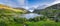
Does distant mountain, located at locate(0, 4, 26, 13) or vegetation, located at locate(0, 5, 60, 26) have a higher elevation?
distant mountain, located at locate(0, 4, 26, 13)

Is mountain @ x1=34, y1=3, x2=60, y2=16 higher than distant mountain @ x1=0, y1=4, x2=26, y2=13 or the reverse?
the reverse

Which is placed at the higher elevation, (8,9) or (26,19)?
(8,9)

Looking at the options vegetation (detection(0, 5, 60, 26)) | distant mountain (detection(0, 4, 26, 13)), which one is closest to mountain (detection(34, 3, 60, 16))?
vegetation (detection(0, 5, 60, 26))

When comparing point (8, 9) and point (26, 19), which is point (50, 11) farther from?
point (8, 9)

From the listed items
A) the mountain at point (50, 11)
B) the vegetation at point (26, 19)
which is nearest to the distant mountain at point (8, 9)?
the vegetation at point (26, 19)

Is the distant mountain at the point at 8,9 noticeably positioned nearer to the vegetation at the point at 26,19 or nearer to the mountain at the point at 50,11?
the vegetation at the point at 26,19

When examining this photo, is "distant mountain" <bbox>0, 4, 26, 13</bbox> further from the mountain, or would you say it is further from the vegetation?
the mountain

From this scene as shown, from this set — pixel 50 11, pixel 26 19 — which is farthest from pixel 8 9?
pixel 50 11

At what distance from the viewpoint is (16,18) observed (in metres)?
1.91

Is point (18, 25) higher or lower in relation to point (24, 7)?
lower

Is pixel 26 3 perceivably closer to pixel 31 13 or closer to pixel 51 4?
pixel 31 13

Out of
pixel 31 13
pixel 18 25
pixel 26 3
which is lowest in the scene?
pixel 18 25

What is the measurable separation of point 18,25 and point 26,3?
28 centimetres

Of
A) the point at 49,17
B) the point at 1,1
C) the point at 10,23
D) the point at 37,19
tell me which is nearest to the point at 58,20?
the point at 49,17
